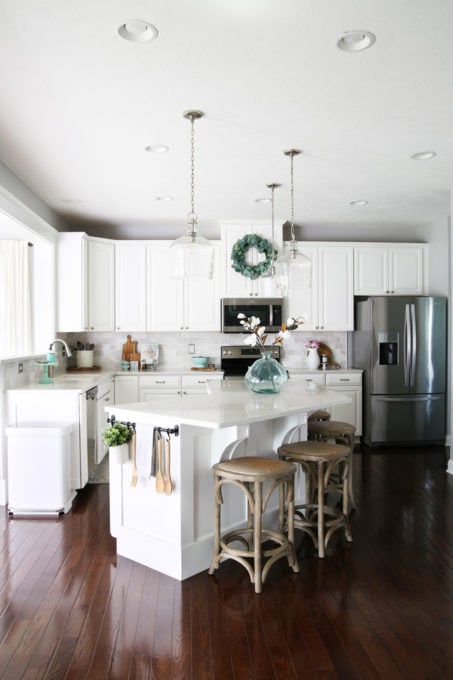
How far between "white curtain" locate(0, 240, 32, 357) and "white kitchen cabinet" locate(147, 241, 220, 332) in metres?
1.43

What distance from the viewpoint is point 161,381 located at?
5848mm

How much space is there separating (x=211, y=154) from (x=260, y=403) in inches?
72.4

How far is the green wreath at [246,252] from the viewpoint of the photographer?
575 cm

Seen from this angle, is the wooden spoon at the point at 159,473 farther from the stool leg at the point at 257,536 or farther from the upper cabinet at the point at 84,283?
the upper cabinet at the point at 84,283

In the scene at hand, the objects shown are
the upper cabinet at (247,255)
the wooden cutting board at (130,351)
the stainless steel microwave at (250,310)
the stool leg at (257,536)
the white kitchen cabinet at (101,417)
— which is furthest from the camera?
the wooden cutting board at (130,351)

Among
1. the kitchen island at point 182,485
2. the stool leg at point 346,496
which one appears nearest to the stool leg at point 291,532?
the kitchen island at point 182,485

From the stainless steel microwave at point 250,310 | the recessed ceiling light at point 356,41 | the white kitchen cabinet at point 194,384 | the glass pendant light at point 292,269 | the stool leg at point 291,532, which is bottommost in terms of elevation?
the stool leg at point 291,532

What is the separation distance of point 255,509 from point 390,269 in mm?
4332

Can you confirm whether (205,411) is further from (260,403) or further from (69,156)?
(69,156)

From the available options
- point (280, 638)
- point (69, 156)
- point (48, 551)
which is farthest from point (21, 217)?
point (280, 638)

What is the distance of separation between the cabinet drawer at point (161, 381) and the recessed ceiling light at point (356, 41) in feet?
13.3

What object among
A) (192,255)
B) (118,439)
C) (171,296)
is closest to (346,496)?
(118,439)

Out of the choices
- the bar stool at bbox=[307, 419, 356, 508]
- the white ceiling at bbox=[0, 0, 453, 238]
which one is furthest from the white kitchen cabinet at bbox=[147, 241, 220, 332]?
the bar stool at bbox=[307, 419, 356, 508]

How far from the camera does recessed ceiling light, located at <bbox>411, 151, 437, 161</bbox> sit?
3.75 m
